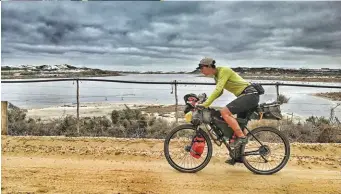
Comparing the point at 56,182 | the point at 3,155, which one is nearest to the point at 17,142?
the point at 3,155

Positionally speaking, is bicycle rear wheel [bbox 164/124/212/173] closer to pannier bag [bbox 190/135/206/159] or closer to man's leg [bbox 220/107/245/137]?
pannier bag [bbox 190/135/206/159]

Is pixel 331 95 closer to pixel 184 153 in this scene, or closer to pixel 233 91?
pixel 233 91

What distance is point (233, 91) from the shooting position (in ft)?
15.9

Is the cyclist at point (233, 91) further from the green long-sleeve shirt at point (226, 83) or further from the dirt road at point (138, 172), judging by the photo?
the dirt road at point (138, 172)

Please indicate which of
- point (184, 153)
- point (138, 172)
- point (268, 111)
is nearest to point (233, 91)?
point (268, 111)

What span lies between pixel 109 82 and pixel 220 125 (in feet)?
13.5

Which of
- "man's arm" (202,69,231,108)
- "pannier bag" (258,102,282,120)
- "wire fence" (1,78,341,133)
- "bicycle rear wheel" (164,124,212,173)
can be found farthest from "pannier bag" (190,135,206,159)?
"wire fence" (1,78,341,133)

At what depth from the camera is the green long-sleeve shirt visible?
15.4ft

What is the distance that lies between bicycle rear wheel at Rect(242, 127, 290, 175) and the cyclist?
18cm

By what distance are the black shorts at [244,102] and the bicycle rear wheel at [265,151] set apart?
35cm

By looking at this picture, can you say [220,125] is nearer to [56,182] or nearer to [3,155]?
[56,182]

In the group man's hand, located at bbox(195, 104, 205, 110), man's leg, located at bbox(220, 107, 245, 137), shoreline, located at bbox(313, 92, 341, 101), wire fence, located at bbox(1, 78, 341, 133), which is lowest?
man's leg, located at bbox(220, 107, 245, 137)

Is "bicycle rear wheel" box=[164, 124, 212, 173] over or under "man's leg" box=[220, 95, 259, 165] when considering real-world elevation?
under

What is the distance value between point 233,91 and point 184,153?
95 cm
